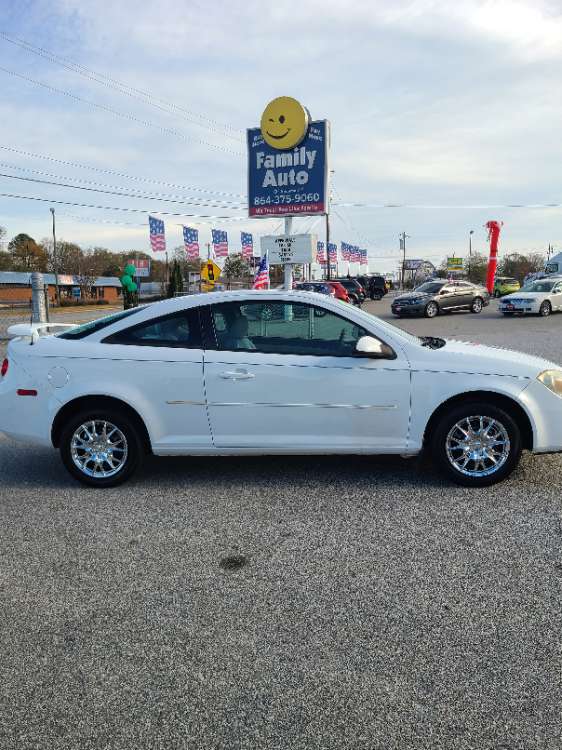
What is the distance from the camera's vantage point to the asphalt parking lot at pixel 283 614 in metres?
2.21

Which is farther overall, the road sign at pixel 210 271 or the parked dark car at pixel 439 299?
the parked dark car at pixel 439 299

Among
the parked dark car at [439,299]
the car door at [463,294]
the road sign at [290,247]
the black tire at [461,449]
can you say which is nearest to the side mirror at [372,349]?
the black tire at [461,449]

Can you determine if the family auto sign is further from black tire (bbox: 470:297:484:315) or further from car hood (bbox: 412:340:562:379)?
car hood (bbox: 412:340:562:379)

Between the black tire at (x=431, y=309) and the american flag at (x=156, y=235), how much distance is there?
795 inches

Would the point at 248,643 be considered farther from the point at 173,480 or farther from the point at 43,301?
the point at 43,301

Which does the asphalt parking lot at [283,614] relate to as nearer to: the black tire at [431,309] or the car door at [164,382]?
the car door at [164,382]

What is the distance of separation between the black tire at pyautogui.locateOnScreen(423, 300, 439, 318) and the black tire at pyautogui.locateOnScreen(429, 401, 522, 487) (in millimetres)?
21467

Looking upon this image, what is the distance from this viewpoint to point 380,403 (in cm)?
451

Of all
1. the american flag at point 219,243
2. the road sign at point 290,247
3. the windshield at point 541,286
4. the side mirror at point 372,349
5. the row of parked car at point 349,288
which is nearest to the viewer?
the side mirror at point 372,349

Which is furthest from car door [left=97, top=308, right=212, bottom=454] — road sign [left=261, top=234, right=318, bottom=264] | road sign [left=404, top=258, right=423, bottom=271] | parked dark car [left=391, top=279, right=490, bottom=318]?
road sign [left=404, top=258, right=423, bottom=271]

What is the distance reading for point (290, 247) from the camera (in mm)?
21375

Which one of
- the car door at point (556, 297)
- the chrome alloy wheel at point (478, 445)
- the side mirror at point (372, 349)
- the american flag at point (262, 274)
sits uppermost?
the american flag at point (262, 274)

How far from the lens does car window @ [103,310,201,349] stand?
4699mm

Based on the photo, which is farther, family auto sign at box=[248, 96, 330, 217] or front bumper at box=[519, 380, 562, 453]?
family auto sign at box=[248, 96, 330, 217]
